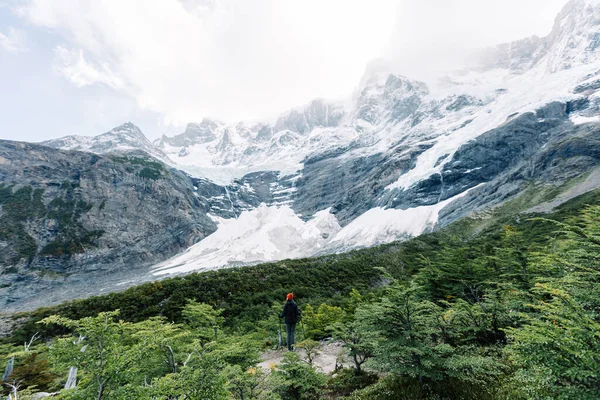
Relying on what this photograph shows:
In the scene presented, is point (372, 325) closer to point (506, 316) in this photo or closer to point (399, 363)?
point (399, 363)

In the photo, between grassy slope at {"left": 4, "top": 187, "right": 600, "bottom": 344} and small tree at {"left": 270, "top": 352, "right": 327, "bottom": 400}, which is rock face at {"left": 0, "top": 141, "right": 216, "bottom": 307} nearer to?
grassy slope at {"left": 4, "top": 187, "right": 600, "bottom": 344}

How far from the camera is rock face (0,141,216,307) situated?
12838cm

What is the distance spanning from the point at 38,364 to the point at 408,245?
6113 centimetres

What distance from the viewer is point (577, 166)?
9512 centimetres

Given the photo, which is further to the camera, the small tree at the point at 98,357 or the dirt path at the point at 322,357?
the dirt path at the point at 322,357

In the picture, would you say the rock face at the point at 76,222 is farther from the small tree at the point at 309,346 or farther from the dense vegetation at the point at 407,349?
the dense vegetation at the point at 407,349

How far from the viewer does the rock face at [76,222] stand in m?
128

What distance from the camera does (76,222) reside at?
6112 inches

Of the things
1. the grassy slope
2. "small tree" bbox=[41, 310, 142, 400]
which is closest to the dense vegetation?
"small tree" bbox=[41, 310, 142, 400]

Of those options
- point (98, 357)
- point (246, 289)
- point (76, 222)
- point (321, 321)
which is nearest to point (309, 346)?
point (321, 321)

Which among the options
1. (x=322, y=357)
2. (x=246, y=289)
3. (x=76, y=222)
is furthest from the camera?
(x=76, y=222)

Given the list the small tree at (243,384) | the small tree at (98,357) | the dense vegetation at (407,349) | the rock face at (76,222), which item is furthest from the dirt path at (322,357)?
the rock face at (76,222)

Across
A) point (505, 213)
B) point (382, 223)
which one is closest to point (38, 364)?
point (505, 213)

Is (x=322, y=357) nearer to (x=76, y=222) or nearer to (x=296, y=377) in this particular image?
(x=296, y=377)
